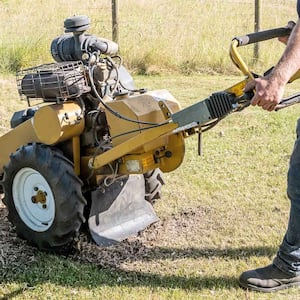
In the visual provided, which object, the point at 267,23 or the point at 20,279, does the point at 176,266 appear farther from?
the point at 267,23

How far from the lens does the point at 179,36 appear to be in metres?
10.4

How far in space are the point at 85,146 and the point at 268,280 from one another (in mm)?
1369

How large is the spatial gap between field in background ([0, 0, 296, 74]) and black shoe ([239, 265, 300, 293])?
645 centimetres

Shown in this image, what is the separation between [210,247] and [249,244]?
0.26m

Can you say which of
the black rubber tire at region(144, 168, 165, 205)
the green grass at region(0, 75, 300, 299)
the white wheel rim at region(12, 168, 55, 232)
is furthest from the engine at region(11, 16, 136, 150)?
the green grass at region(0, 75, 300, 299)

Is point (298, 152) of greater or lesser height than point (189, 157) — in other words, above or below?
above

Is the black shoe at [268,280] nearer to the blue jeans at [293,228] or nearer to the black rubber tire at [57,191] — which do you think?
the blue jeans at [293,228]

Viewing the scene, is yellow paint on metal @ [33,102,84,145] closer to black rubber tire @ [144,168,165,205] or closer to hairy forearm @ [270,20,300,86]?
black rubber tire @ [144,168,165,205]

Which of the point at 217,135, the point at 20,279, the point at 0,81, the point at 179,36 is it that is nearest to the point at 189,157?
the point at 217,135

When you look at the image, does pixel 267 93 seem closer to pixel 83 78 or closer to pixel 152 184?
pixel 83 78

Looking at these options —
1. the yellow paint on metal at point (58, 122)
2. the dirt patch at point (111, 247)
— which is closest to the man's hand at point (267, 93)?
→ the yellow paint on metal at point (58, 122)

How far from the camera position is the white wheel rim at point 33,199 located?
3852 millimetres

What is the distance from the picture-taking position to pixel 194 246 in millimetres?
3971

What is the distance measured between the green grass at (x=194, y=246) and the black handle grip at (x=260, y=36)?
53.4 inches
